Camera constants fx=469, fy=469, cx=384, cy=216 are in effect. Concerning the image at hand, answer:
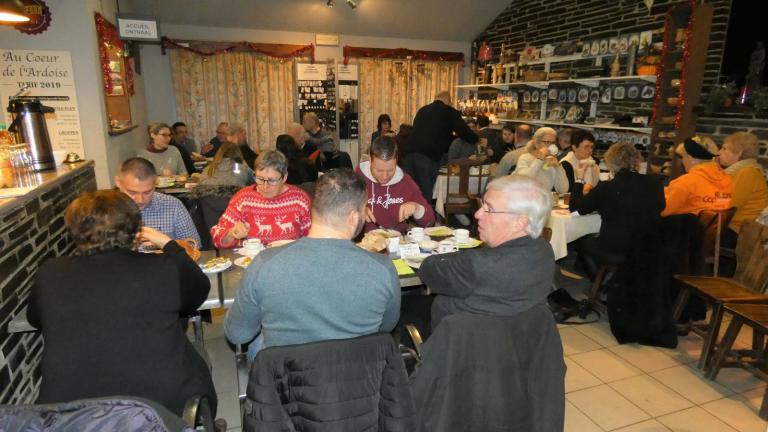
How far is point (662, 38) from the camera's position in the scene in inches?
199

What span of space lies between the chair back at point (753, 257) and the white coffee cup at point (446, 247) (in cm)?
192

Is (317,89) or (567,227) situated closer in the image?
(567,227)

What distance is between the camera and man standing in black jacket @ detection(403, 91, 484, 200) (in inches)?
212

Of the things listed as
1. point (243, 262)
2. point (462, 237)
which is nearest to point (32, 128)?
point (243, 262)

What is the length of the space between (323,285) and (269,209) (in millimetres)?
1372

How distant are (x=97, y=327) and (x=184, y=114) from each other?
21.2ft

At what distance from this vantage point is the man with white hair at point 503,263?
5.09 ft

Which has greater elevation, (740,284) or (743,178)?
(743,178)

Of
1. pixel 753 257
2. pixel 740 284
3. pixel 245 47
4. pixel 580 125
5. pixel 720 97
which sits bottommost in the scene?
pixel 740 284

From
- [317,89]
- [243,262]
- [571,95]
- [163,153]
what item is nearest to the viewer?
[243,262]

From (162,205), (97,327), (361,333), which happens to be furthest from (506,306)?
(162,205)

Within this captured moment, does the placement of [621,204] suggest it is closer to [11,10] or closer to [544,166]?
[544,166]

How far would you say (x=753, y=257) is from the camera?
290 cm

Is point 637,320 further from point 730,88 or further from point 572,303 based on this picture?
point 730,88
